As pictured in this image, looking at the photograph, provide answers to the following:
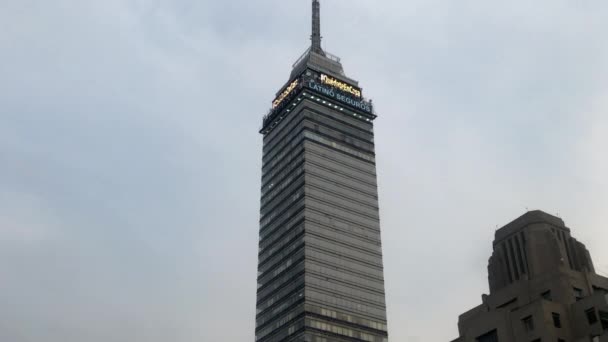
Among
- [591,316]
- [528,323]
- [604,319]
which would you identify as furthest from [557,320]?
[604,319]

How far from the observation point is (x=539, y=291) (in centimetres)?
11862

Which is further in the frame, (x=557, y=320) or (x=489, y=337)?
(x=489, y=337)

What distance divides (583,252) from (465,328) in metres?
24.1

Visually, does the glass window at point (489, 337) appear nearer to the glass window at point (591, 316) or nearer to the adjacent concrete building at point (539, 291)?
the adjacent concrete building at point (539, 291)

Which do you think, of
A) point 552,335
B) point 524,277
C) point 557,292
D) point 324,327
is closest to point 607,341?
point 552,335

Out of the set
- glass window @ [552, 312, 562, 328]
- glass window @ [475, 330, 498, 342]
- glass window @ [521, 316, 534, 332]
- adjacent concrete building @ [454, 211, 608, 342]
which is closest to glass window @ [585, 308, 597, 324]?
adjacent concrete building @ [454, 211, 608, 342]

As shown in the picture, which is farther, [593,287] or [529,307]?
[593,287]

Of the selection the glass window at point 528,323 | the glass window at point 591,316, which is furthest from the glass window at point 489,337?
the glass window at point 591,316

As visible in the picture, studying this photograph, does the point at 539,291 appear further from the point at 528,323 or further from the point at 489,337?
the point at 489,337

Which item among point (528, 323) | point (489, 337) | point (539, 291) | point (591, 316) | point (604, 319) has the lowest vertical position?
point (604, 319)

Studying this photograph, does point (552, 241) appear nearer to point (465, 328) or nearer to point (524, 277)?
point (524, 277)

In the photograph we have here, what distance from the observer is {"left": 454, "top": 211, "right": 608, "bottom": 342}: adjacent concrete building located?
107 meters

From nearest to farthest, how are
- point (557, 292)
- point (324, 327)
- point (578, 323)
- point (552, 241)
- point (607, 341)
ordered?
point (607, 341), point (578, 323), point (557, 292), point (552, 241), point (324, 327)

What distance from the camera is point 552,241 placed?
12412 cm
